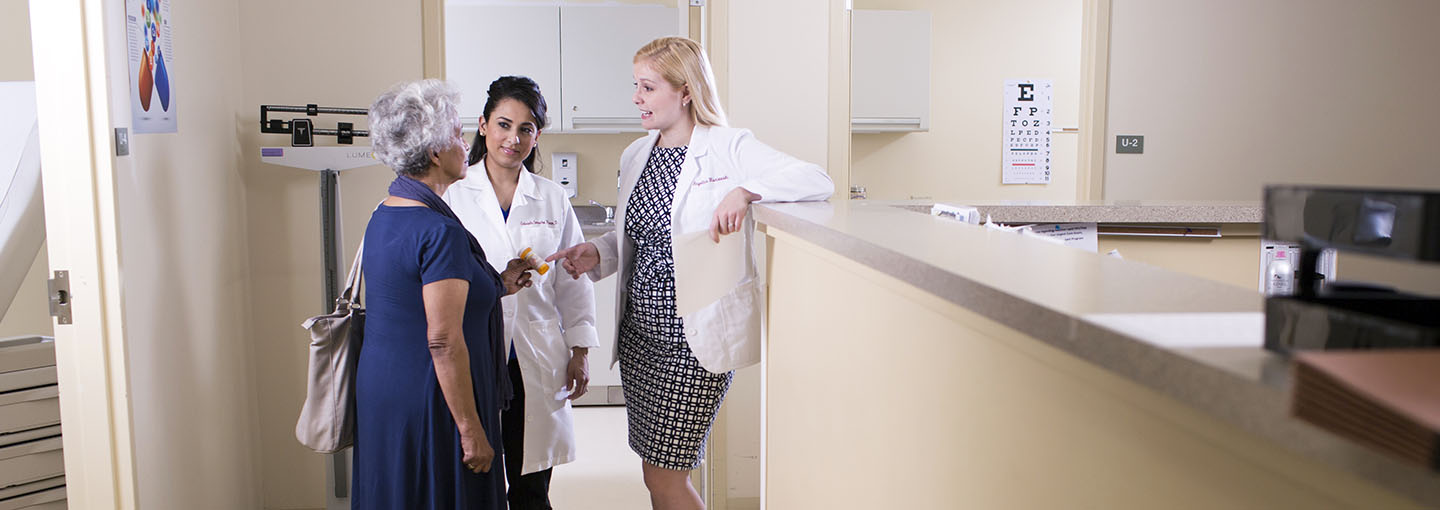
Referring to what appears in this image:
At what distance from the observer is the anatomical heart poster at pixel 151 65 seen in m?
2.33

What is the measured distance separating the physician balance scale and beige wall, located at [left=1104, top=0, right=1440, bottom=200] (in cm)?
291

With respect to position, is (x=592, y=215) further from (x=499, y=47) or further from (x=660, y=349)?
(x=660, y=349)

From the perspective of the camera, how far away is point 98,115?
85.7 inches

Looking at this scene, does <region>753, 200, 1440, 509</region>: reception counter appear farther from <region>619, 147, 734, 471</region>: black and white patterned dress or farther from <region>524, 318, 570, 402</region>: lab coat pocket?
<region>524, 318, 570, 402</region>: lab coat pocket

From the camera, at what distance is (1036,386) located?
90cm

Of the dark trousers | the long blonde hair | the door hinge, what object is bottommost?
the dark trousers

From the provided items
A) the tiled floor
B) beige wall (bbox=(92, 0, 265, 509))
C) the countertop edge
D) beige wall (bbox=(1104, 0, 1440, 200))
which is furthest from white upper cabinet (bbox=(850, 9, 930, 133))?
beige wall (bbox=(92, 0, 265, 509))

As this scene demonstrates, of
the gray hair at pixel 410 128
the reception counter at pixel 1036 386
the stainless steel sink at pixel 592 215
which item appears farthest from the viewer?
the stainless steel sink at pixel 592 215

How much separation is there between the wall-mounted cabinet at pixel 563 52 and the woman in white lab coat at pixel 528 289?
2356 mm

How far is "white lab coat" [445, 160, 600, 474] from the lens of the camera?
2543 millimetres

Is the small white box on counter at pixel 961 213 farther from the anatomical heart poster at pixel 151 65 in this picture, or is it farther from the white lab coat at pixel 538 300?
the anatomical heart poster at pixel 151 65

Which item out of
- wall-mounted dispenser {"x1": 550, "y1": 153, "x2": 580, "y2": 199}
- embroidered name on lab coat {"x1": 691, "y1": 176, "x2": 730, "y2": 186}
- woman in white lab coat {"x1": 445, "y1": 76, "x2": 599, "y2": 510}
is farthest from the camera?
wall-mounted dispenser {"x1": 550, "y1": 153, "x2": 580, "y2": 199}

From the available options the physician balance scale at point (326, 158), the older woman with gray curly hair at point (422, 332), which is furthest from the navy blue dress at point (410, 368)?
the physician balance scale at point (326, 158)

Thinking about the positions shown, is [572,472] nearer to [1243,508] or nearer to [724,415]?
[724,415]
